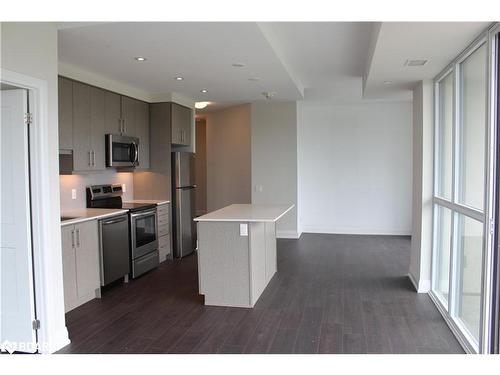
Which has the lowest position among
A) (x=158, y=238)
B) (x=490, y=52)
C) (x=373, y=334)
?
(x=373, y=334)

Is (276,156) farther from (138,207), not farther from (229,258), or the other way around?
(229,258)

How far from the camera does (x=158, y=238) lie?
19.0ft

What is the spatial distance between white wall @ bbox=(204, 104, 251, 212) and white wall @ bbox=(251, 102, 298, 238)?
251mm

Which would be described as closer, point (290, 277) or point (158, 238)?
point (290, 277)

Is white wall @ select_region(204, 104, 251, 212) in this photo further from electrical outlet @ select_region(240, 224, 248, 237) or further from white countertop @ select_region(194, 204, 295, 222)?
electrical outlet @ select_region(240, 224, 248, 237)

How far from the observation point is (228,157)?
8.48 m

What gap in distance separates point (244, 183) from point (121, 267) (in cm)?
380

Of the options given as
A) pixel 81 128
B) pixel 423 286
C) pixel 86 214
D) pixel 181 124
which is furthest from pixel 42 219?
pixel 423 286

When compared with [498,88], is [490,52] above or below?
above

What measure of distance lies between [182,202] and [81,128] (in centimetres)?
206

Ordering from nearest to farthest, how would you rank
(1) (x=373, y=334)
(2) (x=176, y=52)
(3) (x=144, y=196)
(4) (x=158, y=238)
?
(1) (x=373, y=334), (2) (x=176, y=52), (4) (x=158, y=238), (3) (x=144, y=196)

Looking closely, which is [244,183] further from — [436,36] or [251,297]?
[436,36]

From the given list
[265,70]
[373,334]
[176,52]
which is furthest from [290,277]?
[176,52]

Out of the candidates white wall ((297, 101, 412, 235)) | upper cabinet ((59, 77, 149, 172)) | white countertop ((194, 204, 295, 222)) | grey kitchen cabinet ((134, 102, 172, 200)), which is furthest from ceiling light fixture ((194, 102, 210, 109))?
white countertop ((194, 204, 295, 222))
